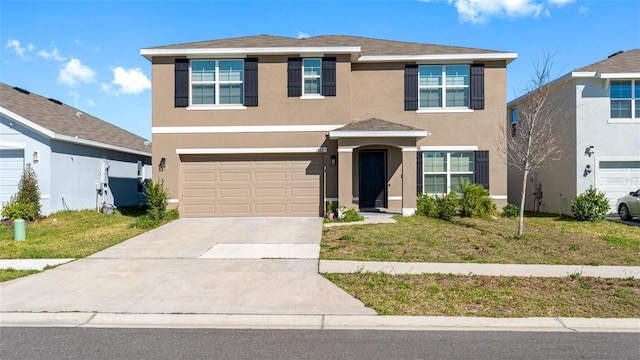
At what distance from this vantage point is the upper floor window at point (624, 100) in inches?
670

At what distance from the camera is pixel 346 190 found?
15141 millimetres

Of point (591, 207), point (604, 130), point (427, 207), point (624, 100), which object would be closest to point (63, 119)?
point (427, 207)

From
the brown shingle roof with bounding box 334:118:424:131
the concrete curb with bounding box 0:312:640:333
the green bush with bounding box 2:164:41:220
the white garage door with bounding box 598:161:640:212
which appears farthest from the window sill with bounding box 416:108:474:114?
the green bush with bounding box 2:164:41:220

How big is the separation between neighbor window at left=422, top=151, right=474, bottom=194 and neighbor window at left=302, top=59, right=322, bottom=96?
16.3 feet

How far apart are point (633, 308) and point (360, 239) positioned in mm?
6169

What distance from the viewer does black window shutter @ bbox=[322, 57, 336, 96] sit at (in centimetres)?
1603

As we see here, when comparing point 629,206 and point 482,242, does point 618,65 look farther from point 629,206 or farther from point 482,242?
point 482,242

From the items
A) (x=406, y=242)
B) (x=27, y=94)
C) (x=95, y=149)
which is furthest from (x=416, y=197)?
(x=27, y=94)

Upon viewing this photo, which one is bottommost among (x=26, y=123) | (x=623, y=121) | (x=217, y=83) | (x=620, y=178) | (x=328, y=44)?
(x=620, y=178)

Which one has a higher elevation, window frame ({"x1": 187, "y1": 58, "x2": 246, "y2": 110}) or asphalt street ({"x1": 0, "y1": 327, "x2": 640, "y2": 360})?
window frame ({"x1": 187, "y1": 58, "x2": 246, "y2": 110})

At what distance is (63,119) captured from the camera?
19.1m

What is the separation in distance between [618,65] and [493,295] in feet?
50.2

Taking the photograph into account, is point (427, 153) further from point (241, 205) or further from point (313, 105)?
point (241, 205)

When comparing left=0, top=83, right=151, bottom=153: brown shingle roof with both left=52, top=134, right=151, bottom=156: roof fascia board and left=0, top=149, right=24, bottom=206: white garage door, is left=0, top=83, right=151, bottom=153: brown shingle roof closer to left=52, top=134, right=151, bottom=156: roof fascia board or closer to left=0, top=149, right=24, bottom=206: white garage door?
left=52, top=134, right=151, bottom=156: roof fascia board
